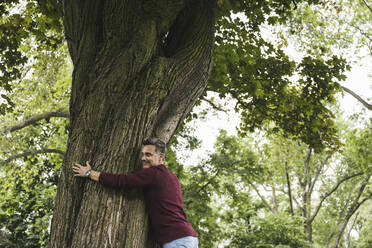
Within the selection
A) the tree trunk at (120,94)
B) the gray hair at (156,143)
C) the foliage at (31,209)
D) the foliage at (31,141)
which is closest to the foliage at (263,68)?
the foliage at (31,141)

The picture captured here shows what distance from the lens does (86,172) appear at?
3043mm

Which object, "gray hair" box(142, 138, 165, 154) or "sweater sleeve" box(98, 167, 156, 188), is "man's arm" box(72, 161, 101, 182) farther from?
"gray hair" box(142, 138, 165, 154)

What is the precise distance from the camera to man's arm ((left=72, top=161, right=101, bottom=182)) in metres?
2.97

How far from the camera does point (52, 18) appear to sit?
6.15m

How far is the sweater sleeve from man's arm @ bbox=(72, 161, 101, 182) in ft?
0.22

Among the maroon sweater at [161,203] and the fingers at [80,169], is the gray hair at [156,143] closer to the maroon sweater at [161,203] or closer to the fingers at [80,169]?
the maroon sweater at [161,203]

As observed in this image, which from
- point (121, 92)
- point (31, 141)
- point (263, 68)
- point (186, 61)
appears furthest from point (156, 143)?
point (31, 141)

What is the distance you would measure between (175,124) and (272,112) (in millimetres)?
4961

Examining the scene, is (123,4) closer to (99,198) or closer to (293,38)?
(99,198)

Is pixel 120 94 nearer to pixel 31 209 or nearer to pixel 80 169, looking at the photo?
pixel 80 169

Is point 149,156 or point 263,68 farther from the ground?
point 263,68

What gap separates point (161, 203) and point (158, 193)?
0.35 ft

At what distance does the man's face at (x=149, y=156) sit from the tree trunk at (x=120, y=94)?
2.8 inches

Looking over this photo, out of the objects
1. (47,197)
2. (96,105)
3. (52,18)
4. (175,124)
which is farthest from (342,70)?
(47,197)
